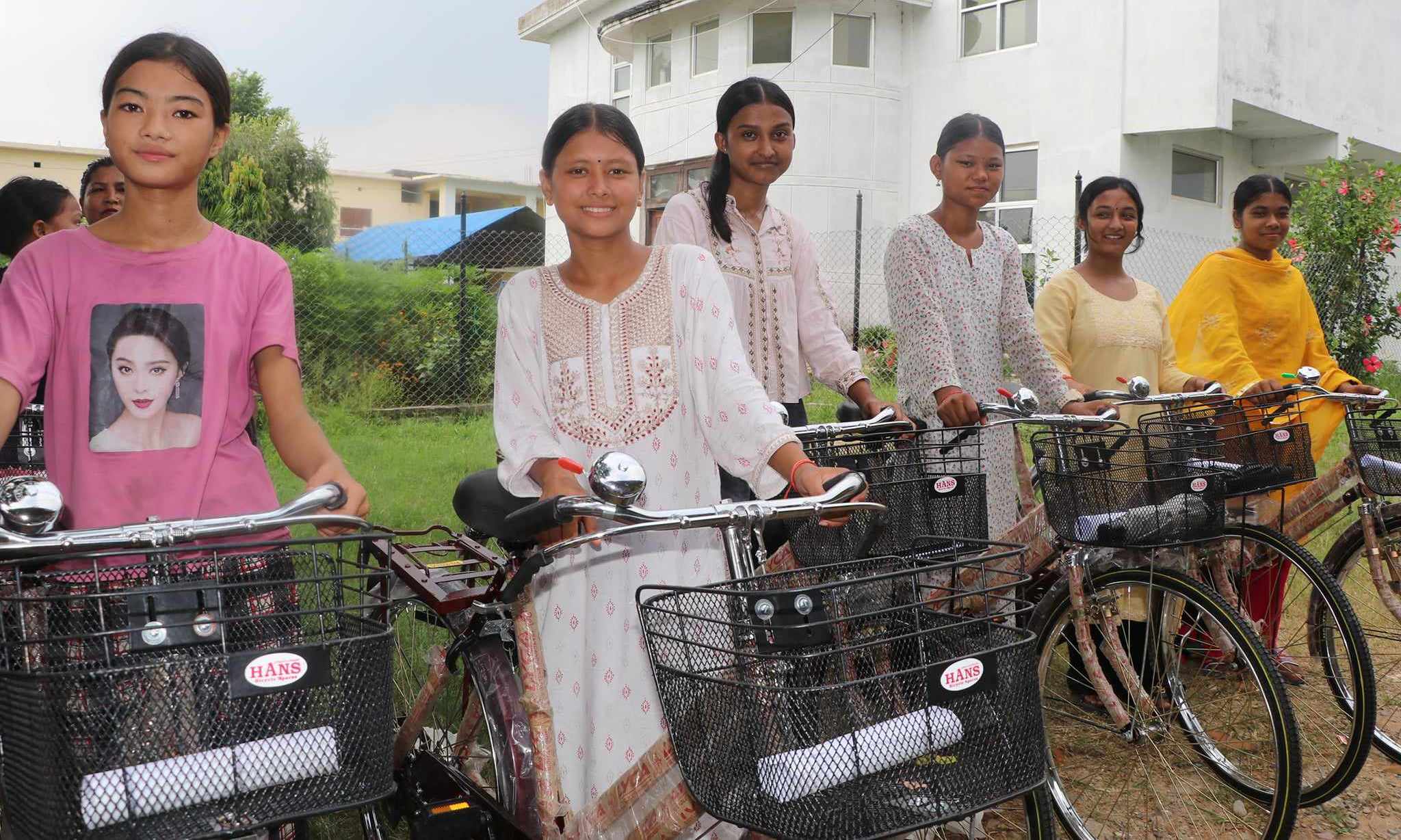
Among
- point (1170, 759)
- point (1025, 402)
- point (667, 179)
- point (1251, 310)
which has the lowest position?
point (1170, 759)

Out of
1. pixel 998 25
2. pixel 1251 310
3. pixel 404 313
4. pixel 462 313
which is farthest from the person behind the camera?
pixel 998 25

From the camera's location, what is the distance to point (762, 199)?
3.74 m

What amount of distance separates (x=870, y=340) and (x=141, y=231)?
12.5 m

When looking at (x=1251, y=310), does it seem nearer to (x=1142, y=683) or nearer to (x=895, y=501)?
(x=1142, y=683)

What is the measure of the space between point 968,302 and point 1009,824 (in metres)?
1.63

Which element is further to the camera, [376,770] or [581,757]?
[581,757]

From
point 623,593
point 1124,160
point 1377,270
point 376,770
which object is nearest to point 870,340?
point 1124,160

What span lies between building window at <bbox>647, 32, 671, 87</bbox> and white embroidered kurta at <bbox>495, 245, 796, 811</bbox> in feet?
58.7

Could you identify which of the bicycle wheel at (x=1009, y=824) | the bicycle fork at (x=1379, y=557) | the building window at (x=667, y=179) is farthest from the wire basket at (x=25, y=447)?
the building window at (x=667, y=179)

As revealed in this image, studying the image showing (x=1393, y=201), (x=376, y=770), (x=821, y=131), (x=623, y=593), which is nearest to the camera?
(x=376, y=770)

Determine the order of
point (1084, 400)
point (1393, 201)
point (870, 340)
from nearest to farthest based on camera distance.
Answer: point (1084, 400) → point (1393, 201) → point (870, 340)

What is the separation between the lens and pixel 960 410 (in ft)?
11.1

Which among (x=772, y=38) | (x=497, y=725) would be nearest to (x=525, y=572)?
(x=497, y=725)

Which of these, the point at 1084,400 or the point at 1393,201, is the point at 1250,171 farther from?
the point at 1084,400
